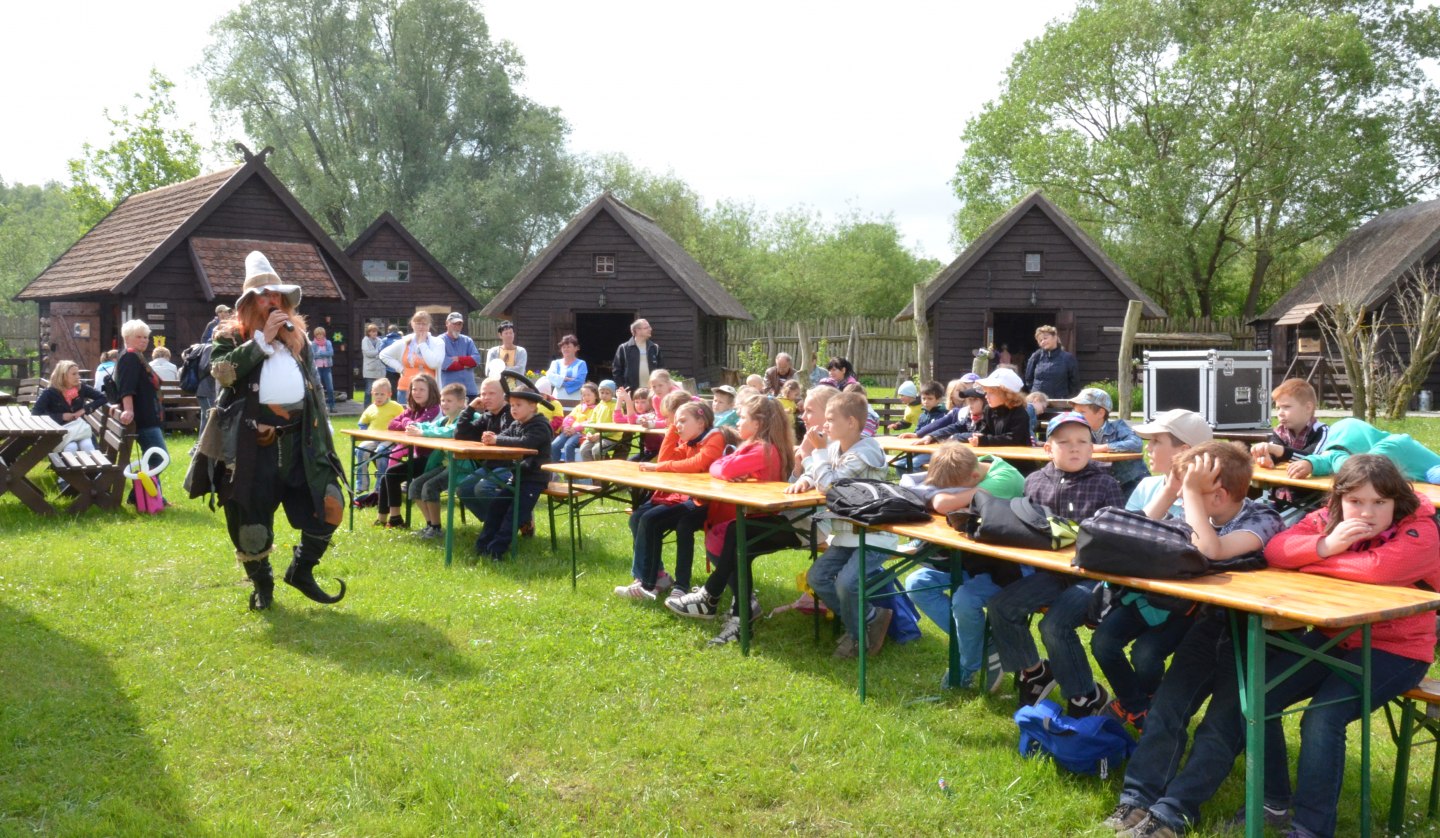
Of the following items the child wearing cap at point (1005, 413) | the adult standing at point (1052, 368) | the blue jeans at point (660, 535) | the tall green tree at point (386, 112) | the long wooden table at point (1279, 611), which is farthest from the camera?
the tall green tree at point (386, 112)

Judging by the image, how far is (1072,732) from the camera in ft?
13.1

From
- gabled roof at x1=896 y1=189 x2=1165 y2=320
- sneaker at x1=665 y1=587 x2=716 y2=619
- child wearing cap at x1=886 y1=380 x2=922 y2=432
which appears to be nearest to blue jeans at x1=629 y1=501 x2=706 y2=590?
sneaker at x1=665 y1=587 x2=716 y2=619

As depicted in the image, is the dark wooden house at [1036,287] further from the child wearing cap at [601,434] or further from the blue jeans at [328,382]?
the child wearing cap at [601,434]

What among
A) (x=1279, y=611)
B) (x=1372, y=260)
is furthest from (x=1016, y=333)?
(x=1279, y=611)

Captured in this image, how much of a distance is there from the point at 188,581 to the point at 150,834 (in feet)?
12.0

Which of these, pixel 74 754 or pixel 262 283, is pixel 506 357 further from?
pixel 74 754

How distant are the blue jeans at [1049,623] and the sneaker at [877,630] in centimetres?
92

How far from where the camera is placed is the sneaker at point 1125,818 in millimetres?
3615

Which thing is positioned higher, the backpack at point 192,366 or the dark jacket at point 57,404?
the backpack at point 192,366

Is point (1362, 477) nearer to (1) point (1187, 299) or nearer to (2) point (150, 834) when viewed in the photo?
(2) point (150, 834)

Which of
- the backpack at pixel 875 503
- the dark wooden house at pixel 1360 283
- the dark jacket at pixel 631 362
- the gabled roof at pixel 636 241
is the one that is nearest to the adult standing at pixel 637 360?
the dark jacket at pixel 631 362

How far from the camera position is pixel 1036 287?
78.9 ft

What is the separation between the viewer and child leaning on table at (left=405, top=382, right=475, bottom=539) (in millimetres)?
8430

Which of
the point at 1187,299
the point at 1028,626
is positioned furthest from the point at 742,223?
the point at 1028,626
